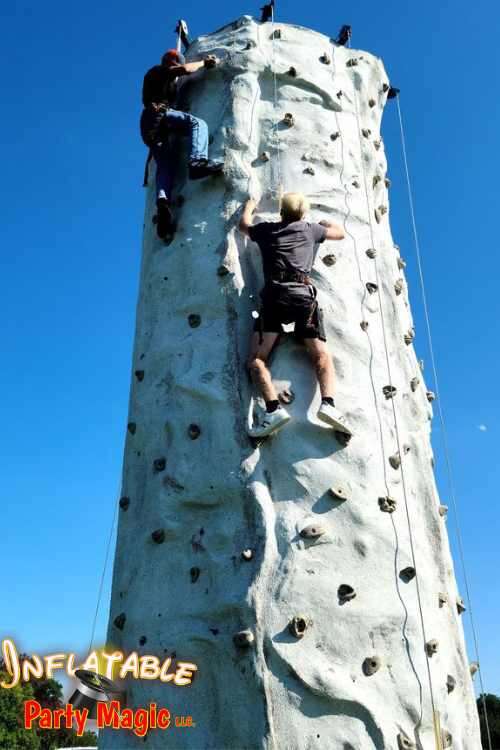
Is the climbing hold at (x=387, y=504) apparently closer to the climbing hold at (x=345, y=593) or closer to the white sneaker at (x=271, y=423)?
the climbing hold at (x=345, y=593)

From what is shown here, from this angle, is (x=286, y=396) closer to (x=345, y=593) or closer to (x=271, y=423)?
(x=271, y=423)

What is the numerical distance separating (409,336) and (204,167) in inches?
106

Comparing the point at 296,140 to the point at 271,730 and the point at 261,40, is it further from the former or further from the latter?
the point at 271,730

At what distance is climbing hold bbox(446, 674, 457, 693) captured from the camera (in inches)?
195

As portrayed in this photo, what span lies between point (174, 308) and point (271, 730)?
3.69m

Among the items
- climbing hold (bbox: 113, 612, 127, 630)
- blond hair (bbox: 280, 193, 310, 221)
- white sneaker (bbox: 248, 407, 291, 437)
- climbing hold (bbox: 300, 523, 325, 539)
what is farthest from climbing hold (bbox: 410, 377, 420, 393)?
climbing hold (bbox: 113, 612, 127, 630)

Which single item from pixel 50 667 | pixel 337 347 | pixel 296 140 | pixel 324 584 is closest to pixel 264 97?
pixel 296 140

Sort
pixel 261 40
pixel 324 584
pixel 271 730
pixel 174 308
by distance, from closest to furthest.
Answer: pixel 271 730 < pixel 324 584 < pixel 174 308 < pixel 261 40

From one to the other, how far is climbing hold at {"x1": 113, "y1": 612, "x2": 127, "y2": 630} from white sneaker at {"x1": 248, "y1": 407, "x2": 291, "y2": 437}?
174cm

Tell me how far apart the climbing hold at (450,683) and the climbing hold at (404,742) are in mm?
665

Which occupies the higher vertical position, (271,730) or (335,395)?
(335,395)

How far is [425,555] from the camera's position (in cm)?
538

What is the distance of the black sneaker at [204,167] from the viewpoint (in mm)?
6746

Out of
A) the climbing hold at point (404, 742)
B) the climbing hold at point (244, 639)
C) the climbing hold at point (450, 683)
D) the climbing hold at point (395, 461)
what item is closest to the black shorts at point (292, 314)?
the climbing hold at point (395, 461)
